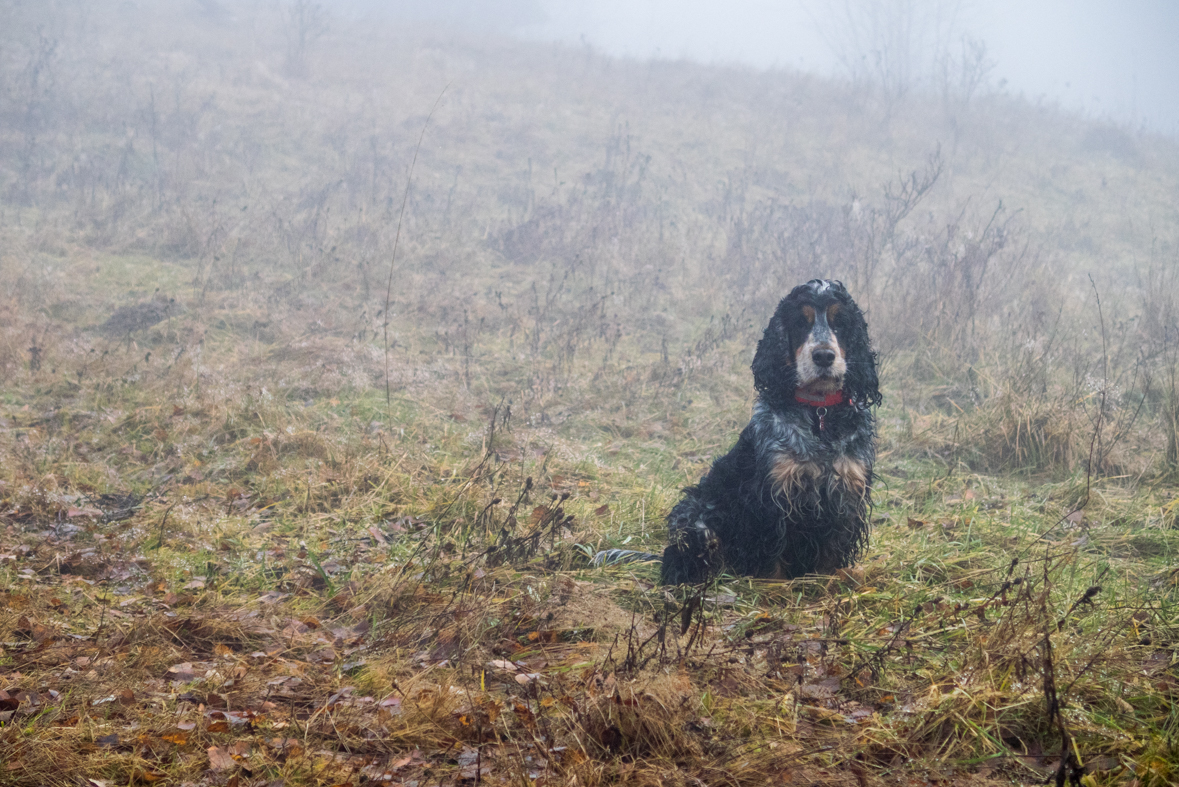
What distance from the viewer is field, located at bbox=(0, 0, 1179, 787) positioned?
2418 millimetres

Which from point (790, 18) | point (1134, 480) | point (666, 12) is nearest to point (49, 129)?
point (1134, 480)

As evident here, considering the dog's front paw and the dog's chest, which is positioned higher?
the dog's chest

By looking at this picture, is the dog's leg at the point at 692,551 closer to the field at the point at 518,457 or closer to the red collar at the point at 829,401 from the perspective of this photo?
the field at the point at 518,457

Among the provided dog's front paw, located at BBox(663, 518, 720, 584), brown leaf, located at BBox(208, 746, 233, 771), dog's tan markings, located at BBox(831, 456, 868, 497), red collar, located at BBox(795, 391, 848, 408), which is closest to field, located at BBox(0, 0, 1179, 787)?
brown leaf, located at BBox(208, 746, 233, 771)

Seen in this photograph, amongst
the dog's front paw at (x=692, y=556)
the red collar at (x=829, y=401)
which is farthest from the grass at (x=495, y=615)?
the red collar at (x=829, y=401)

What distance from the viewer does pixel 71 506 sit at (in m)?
4.60

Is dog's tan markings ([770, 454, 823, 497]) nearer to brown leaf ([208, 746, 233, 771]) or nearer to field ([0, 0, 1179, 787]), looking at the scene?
field ([0, 0, 1179, 787])

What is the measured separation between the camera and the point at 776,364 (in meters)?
3.73

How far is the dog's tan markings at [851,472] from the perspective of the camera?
140 inches

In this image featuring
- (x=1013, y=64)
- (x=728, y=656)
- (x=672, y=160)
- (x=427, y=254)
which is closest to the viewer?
(x=728, y=656)

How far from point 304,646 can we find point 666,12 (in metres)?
55.8

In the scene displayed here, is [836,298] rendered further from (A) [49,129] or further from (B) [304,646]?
(A) [49,129]

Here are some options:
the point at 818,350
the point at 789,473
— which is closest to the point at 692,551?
the point at 789,473

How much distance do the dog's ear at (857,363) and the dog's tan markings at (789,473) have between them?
15.6 inches
